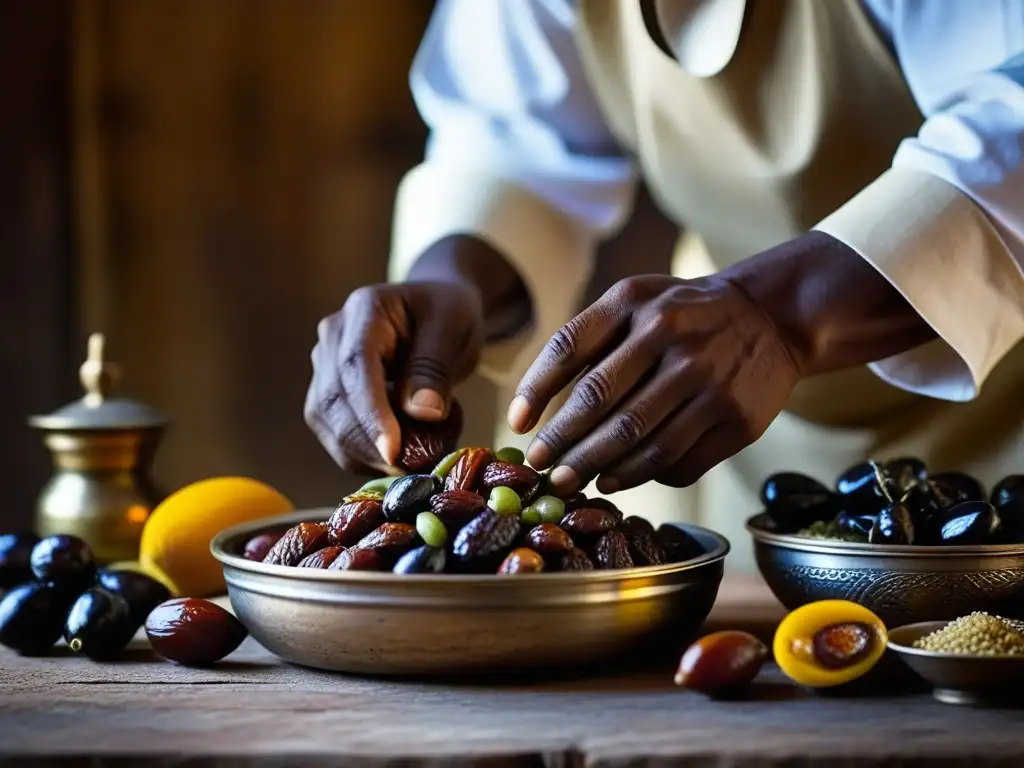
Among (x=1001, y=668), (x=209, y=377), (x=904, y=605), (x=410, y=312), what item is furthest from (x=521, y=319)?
(x=209, y=377)

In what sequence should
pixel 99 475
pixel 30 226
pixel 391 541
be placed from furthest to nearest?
pixel 30 226, pixel 99 475, pixel 391 541

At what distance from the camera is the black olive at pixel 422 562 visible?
2.44ft

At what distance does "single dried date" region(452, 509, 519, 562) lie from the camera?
75 centimetres

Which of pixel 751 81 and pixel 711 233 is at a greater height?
pixel 751 81

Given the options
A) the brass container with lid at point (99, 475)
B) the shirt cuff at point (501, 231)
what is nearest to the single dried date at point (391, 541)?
the brass container with lid at point (99, 475)

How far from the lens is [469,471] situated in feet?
2.78

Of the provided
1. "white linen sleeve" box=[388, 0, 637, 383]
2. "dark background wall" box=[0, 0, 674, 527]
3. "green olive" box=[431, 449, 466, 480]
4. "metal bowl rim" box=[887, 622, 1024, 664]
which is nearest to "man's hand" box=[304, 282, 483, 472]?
"green olive" box=[431, 449, 466, 480]

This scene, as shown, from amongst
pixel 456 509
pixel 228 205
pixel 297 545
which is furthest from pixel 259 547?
pixel 228 205

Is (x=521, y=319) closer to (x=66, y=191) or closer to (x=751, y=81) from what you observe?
(x=751, y=81)

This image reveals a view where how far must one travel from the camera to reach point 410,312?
1.12 metres

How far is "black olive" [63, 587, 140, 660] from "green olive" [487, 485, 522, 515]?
27 cm

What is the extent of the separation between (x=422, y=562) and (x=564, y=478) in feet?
0.45

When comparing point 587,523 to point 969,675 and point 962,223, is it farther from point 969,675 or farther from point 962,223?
point 962,223

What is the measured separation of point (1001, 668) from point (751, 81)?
0.77 meters
